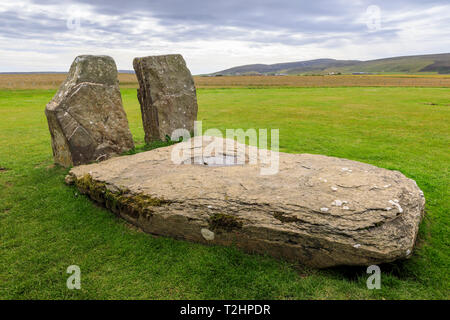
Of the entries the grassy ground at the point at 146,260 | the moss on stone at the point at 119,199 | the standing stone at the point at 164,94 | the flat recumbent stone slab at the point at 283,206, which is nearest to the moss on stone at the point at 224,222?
the flat recumbent stone slab at the point at 283,206

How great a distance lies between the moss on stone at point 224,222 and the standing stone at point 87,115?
5.43 meters

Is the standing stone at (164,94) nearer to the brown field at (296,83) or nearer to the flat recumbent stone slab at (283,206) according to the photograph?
the flat recumbent stone slab at (283,206)

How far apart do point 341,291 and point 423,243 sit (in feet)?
7.48

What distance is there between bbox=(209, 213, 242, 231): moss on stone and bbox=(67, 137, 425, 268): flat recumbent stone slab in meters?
0.02

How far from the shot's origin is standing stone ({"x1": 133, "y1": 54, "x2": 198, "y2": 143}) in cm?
1073

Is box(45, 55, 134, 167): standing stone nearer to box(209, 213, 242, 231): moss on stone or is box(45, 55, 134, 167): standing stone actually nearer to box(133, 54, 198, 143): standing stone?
box(133, 54, 198, 143): standing stone

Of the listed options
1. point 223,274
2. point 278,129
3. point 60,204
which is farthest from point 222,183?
point 278,129

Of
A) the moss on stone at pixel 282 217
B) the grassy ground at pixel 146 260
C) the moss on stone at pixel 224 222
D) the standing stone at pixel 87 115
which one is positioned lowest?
the grassy ground at pixel 146 260

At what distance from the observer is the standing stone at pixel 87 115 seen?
8789 millimetres

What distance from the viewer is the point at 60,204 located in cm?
743

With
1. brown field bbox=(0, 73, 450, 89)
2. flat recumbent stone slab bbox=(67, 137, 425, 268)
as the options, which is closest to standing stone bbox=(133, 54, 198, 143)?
flat recumbent stone slab bbox=(67, 137, 425, 268)
